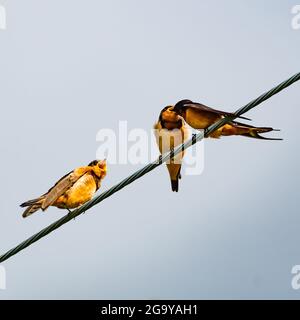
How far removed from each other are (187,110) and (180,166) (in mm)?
1229

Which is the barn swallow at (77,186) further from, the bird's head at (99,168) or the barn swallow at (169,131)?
the barn swallow at (169,131)

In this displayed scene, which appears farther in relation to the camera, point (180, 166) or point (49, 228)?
point (180, 166)

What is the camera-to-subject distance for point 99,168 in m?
9.59

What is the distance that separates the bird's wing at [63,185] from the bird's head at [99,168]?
0.08 meters

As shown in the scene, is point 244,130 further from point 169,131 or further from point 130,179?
point 130,179

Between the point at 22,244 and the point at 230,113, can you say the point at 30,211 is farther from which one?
the point at 230,113

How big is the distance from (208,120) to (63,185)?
1.50 m

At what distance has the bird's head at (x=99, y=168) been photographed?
9.59 meters

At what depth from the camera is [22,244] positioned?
7398 mm

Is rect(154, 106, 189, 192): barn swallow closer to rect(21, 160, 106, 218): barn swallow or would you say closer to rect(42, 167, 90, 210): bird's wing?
rect(21, 160, 106, 218): barn swallow

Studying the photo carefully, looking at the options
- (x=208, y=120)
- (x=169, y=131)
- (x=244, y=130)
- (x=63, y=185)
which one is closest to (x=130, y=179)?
(x=244, y=130)

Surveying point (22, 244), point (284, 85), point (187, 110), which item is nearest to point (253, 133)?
point (187, 110)

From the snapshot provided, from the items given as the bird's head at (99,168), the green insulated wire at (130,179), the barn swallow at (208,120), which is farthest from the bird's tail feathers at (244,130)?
the bird's head at (99,168)
